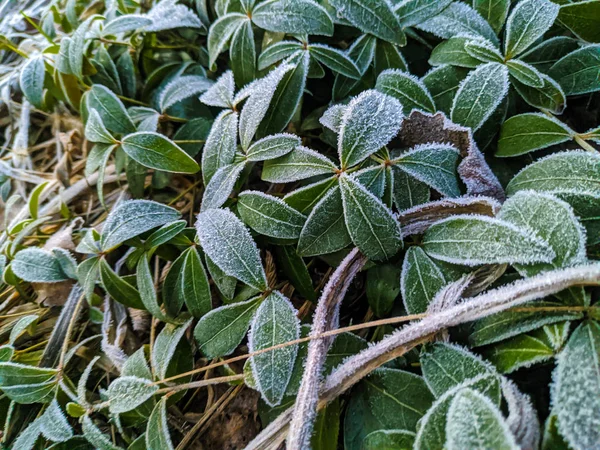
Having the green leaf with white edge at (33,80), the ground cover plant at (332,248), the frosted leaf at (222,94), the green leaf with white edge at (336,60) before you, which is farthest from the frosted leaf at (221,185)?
the green leaf with white edge at (33,80)

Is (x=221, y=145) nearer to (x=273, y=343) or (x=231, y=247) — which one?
(x=231, y=247)

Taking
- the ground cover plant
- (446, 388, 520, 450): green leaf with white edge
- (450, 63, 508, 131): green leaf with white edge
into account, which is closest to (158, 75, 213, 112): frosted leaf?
the ground cover plant

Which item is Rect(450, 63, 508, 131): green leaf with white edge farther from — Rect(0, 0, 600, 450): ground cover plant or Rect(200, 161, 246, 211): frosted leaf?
Rect(200, 161, 246, 211): frosted leaf

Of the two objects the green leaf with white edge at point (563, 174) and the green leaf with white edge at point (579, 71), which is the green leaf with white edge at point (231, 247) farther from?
the green leaf with white edge at point (579, 71)

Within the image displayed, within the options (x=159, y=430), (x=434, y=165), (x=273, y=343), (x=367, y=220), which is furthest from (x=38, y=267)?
(x=434, y=165)

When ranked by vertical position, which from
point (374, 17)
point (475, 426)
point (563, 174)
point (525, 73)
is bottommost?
point (475, 426)

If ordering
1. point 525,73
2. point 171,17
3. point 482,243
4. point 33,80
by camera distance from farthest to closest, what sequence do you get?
1. point 33,80
2. point 171,17
3. point 525,73
4. point 482,243

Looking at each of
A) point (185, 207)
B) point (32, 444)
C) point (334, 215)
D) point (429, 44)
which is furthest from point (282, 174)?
point (32, 444)
